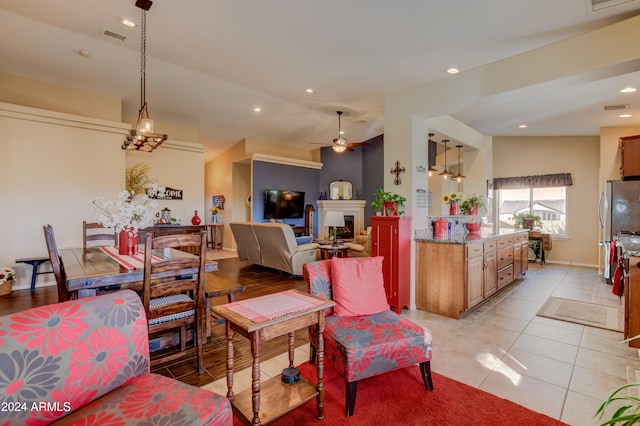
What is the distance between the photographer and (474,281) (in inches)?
146

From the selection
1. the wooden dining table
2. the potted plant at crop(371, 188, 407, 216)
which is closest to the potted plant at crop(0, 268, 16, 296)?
the wooden dining table

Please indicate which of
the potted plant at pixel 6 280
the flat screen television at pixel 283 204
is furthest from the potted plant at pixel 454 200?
the potted plant at pixel 6 280

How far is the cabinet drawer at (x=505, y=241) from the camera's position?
4.43m

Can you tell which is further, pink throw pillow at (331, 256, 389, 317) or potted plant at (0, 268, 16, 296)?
potted plant at (0, 268, 16, 296)

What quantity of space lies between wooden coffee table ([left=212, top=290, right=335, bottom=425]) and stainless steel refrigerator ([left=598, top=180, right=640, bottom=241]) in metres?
5.78

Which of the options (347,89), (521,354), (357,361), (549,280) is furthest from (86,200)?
(549,280)

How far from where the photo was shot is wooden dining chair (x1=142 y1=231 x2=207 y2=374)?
7.10 ft

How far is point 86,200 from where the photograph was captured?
5.28 meters

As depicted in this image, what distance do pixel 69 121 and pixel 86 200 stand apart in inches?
52.3

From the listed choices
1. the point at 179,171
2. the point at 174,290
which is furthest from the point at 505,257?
the point at 179,171

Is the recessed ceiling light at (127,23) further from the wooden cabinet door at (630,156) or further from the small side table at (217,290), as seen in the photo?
the wooden cabinet door at (630,156)

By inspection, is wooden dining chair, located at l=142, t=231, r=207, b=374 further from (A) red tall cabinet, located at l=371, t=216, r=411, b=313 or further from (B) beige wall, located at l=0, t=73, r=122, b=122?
(B) beige wall, located at l=0, t=73, r=122, b=122

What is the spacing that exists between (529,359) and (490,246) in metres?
1.78

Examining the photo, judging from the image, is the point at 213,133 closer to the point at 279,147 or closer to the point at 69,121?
the point at 279,147
